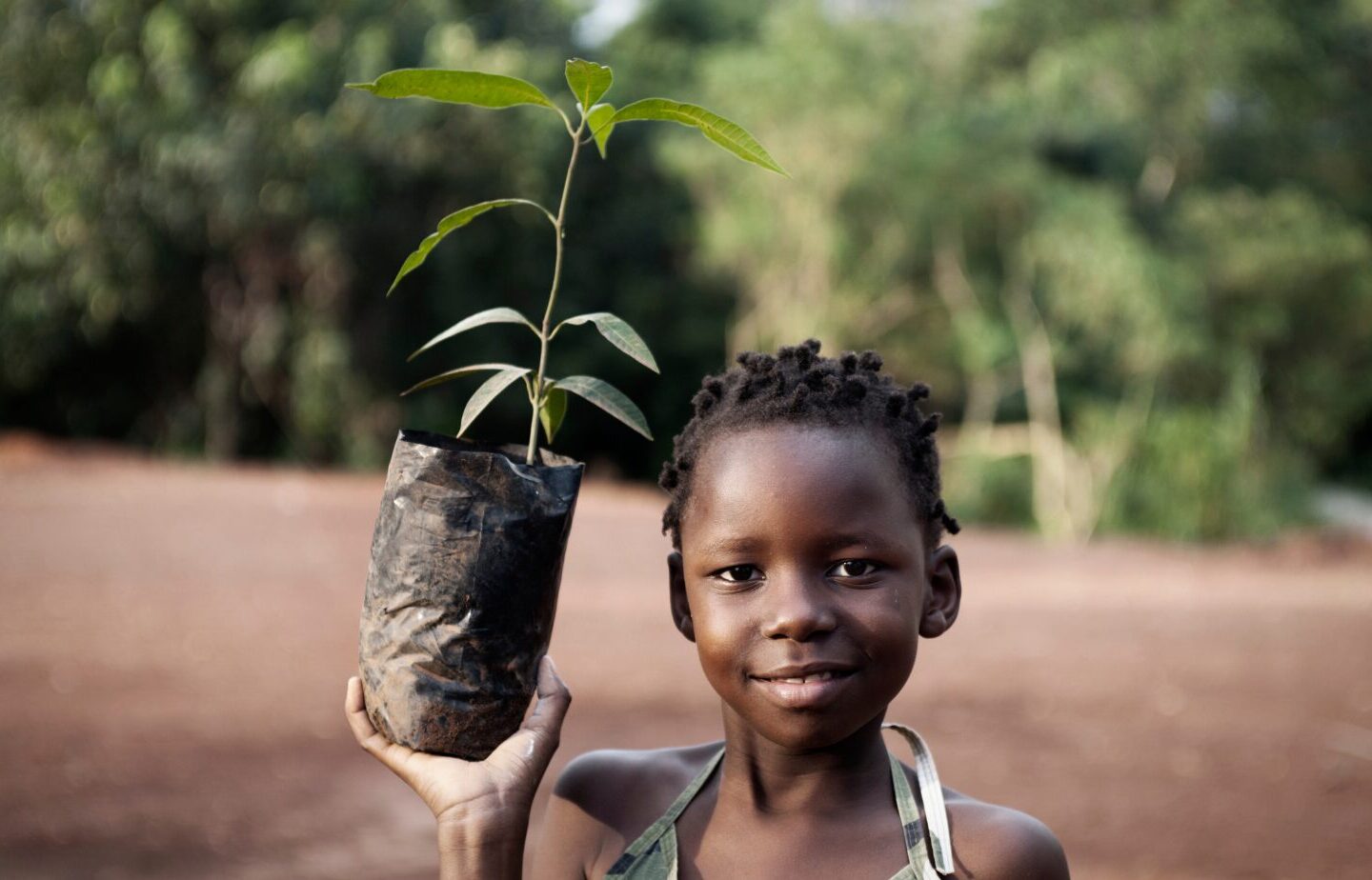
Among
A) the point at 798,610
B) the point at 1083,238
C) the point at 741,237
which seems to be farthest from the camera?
the point at 741,237

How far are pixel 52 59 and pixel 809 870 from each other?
1802 cm

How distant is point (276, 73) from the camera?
1603cm

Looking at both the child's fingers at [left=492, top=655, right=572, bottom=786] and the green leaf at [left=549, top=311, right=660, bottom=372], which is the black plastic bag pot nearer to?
the child's fingers at [left=492, top=655, right=572, bottom=786]

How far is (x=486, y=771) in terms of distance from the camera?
1.64 meters

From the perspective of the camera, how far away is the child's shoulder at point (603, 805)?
6.02 feet

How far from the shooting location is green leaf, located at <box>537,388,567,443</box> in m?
1.80

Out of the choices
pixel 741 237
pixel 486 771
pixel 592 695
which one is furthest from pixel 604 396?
pixel 741 237

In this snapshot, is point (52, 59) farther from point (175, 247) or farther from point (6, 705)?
point (6, 705)

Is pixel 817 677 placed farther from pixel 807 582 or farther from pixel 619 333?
pixel 619 333

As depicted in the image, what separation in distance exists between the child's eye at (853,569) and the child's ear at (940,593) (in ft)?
0.50

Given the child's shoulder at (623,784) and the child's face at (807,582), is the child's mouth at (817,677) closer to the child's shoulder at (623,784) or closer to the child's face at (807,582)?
the child's face at (807,582)

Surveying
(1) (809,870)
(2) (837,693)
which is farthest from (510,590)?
(1) (809,870)

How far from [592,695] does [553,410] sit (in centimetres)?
589

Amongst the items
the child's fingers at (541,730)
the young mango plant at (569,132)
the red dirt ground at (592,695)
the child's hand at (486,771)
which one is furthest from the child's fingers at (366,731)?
the red dirt ground at (592,695)
